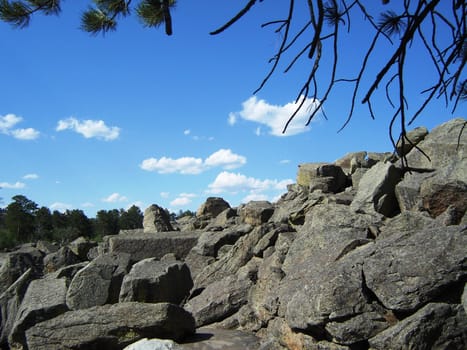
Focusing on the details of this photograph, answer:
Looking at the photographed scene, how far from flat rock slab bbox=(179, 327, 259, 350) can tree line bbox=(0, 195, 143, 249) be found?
35207 millimetres

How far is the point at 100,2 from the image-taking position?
3881mm

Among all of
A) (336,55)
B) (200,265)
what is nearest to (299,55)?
(336,55)

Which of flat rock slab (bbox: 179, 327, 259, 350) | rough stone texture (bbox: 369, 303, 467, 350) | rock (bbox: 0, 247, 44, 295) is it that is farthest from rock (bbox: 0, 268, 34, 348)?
rough stone texture (bbox: 369, 303, 467, 350)

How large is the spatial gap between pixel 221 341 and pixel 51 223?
49.1m

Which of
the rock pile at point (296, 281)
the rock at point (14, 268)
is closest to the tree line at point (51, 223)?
the rock at point (14, 268)

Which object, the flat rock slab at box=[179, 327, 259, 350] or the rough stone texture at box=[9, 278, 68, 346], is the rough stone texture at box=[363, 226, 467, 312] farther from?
the rough stone texture at box=[9, 278, 68, 346]

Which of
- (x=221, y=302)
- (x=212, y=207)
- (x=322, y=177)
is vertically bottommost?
(x=221, y=302)

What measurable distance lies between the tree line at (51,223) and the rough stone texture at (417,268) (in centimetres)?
3768

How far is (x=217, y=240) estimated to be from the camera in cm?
1105

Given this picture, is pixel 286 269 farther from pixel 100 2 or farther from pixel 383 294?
pixel 100 2

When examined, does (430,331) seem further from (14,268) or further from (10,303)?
(14,268)

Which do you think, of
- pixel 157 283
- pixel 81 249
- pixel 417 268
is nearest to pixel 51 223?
pixel 81 249

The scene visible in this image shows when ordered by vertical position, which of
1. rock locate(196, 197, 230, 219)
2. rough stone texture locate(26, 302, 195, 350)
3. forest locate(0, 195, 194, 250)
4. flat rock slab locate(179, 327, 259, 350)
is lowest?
flat rock slab locate(179, 327, 259, 350)

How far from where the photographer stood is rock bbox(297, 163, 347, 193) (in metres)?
12.4
